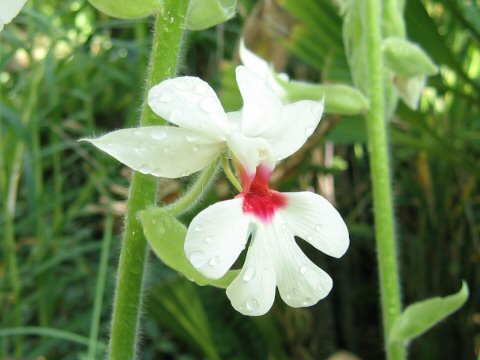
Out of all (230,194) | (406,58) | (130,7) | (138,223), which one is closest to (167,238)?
(138,223)

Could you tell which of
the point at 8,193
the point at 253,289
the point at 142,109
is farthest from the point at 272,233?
the point at 8,193

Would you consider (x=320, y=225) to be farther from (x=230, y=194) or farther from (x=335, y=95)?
(x=230, y=194)

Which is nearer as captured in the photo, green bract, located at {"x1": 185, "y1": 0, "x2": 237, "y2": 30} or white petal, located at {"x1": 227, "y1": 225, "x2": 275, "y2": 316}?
white petal, located at {"x1": 227, "y1": 225, "x2": 275, "y2": 316}

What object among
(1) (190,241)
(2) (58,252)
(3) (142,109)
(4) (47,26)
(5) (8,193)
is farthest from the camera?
(2) (58,252)

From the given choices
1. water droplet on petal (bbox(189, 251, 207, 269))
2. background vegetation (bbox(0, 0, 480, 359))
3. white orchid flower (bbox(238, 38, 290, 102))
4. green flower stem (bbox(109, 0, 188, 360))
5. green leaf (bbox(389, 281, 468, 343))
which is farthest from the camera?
background vegetation (bbox(0, 0, 480, 359))

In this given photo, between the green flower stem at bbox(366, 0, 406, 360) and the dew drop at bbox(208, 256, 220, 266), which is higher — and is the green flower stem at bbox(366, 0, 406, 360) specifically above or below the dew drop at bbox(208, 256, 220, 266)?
below

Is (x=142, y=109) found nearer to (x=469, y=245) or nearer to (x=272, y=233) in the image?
(x=272, y=233)

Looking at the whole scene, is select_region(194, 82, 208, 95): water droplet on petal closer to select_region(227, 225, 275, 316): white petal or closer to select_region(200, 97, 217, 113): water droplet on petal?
select_region(200, 97, 217, 113): water droplet on petal

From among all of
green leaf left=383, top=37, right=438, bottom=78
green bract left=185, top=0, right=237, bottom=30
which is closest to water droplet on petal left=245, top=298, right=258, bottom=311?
green bract left=185, top=0, right=237, bottom=30
